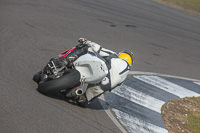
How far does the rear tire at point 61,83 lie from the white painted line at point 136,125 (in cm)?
130

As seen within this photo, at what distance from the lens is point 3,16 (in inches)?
382

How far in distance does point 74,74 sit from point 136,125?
1.61 m

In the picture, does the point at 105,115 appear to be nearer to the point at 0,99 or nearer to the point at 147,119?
the point at 147,119

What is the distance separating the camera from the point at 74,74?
5.17 m

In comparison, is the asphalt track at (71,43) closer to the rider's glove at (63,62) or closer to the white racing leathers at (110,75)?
the white racing leathers at (110,75)

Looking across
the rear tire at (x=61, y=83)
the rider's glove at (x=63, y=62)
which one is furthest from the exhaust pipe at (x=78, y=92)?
the rider's glove at (x=63, y=62)

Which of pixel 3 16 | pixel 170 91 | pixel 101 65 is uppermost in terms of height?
pixel 101 65

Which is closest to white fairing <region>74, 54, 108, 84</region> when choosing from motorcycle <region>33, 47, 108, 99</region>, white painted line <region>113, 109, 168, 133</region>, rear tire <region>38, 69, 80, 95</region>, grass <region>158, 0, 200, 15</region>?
motorcycle <region>33, 47, 108, 99</region>

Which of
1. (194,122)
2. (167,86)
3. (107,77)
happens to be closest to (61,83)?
(107,77)

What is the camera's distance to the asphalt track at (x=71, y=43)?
15.7ft

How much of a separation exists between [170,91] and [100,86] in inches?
131

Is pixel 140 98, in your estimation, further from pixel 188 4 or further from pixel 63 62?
pixel 188 4

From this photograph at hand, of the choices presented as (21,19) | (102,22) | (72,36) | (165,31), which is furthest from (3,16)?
(165,31)

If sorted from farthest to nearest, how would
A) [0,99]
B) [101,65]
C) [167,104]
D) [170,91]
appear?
[170,91]
[167,104]
[101,65]
[0,99]
